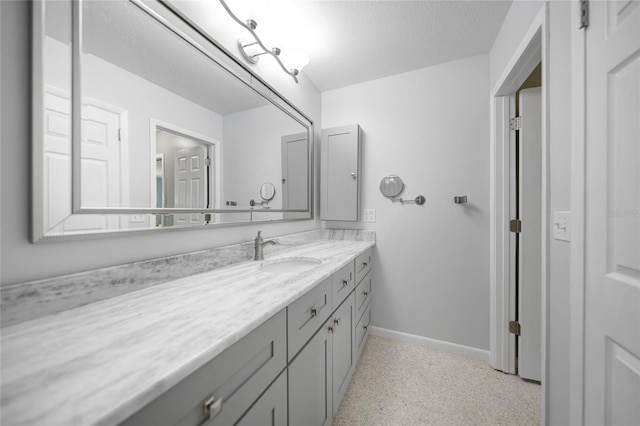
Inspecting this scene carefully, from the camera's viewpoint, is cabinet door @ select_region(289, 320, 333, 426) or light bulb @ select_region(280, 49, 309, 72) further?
light bulb @ select_region(280, 49, 309, 72)

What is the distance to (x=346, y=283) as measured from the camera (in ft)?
4.49

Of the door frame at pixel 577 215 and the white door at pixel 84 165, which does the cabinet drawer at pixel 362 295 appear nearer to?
the door frame at pixel 577 215

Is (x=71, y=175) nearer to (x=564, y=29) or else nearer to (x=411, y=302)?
(x=564, y=29)

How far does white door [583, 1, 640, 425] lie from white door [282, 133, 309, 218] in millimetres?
1540

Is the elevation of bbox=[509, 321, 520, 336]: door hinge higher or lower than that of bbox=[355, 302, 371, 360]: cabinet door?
higher

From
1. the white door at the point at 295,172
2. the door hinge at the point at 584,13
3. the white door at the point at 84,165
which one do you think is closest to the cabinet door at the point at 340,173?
the white door at the point at 295,172

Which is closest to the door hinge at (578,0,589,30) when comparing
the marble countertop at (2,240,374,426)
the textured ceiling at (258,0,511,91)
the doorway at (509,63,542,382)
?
the textured ceiling at (258,0,511,91)

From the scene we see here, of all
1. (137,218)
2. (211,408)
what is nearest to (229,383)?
(211,408)

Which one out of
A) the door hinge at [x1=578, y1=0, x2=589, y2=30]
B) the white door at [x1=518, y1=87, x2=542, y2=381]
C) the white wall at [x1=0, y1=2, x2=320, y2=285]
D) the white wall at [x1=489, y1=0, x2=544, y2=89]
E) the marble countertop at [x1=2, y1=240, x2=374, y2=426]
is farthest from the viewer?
the white door at [x1=518, y1=87, x2=542, y2=381]

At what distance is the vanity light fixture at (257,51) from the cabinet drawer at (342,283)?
1323 millimetres

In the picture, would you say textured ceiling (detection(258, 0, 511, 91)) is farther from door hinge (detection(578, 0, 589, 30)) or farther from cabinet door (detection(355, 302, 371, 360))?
cabinet door (detection(355, 302, 371, 360))

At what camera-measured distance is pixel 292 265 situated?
4.85 feet

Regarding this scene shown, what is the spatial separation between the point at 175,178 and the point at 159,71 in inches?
16.8

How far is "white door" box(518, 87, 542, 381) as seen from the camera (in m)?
1.53
